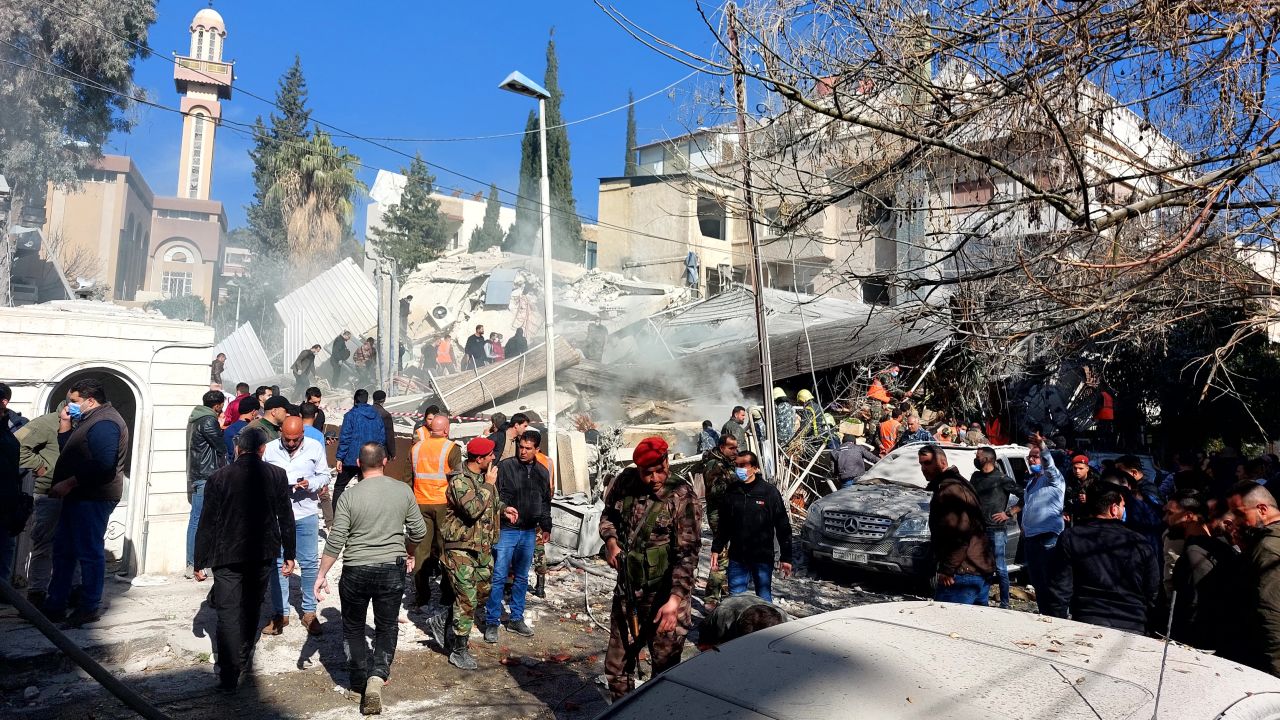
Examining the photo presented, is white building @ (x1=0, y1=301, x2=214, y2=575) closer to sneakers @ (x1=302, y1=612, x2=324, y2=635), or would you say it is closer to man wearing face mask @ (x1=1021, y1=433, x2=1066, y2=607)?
sneakers @ (x1=302, y1=612, x2=324, y2=635)

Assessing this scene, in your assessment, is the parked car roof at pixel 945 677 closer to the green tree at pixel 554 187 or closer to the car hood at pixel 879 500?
the car hood at pixel 879 500

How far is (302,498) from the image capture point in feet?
22.2

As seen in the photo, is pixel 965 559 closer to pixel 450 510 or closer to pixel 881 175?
pixel 881 175

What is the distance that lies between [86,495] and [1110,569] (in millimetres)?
6989

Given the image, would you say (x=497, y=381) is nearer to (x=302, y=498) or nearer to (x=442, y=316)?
(x=302, y=498)

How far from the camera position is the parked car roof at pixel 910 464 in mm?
10695

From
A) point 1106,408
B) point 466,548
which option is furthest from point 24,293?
point 1106,408

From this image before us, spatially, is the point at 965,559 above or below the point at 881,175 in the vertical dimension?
below

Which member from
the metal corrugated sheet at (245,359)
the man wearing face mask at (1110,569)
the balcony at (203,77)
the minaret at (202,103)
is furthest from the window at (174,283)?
the man wearing face mask at (1110,569)

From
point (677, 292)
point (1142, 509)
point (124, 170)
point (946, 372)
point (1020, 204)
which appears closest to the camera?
point (1020, 204)

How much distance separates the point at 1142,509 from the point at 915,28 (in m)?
4.63

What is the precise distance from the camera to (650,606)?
506cm

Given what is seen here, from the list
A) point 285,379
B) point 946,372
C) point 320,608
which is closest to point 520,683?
point 320,608

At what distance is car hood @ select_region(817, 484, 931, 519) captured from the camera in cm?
968
